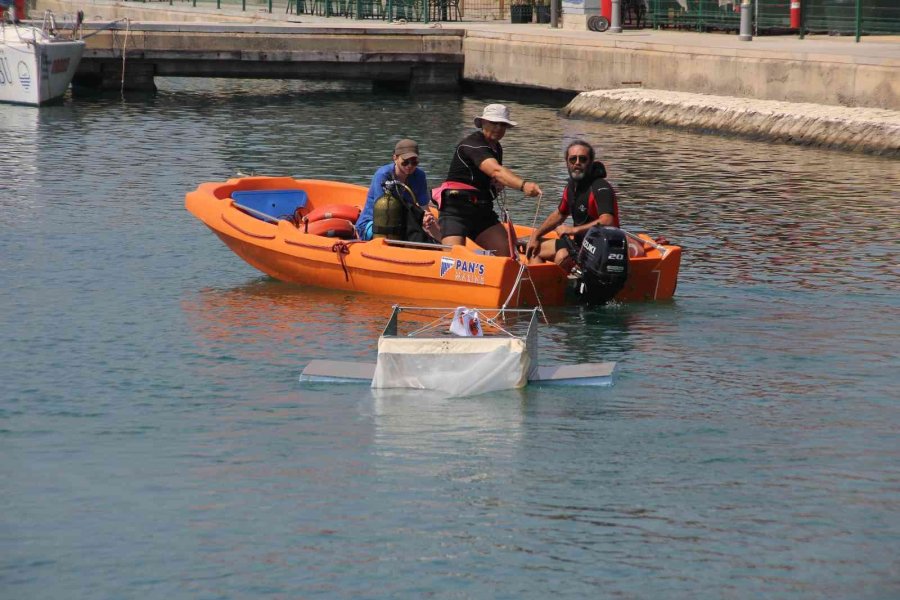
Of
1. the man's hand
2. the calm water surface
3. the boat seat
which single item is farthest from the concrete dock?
the man's hand

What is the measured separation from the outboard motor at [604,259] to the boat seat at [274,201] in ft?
14.4

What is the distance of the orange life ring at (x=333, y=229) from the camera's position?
48.2ft

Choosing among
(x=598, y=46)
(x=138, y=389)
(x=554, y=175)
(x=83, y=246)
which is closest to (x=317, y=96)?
(x=598, y=46)

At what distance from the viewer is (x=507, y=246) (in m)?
13.6

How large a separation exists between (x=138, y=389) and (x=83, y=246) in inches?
233

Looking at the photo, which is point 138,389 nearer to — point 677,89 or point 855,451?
point 855,451

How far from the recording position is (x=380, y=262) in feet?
44.4

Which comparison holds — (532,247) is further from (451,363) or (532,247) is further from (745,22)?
(745,22)

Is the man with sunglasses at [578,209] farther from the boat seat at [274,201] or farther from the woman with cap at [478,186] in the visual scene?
the boat seat at [274,201]

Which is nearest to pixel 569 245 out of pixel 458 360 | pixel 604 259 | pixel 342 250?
pixel 604 259

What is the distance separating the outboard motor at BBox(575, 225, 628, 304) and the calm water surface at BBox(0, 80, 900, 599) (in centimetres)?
41

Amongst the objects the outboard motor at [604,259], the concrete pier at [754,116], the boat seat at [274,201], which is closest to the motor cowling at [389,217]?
the outboard motor at [604,259]

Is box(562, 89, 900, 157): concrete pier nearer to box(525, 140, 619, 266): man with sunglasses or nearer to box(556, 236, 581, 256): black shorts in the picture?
box(525, 140, 619, 266): man with sunglasses

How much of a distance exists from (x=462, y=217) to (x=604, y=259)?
1531 millimetres
